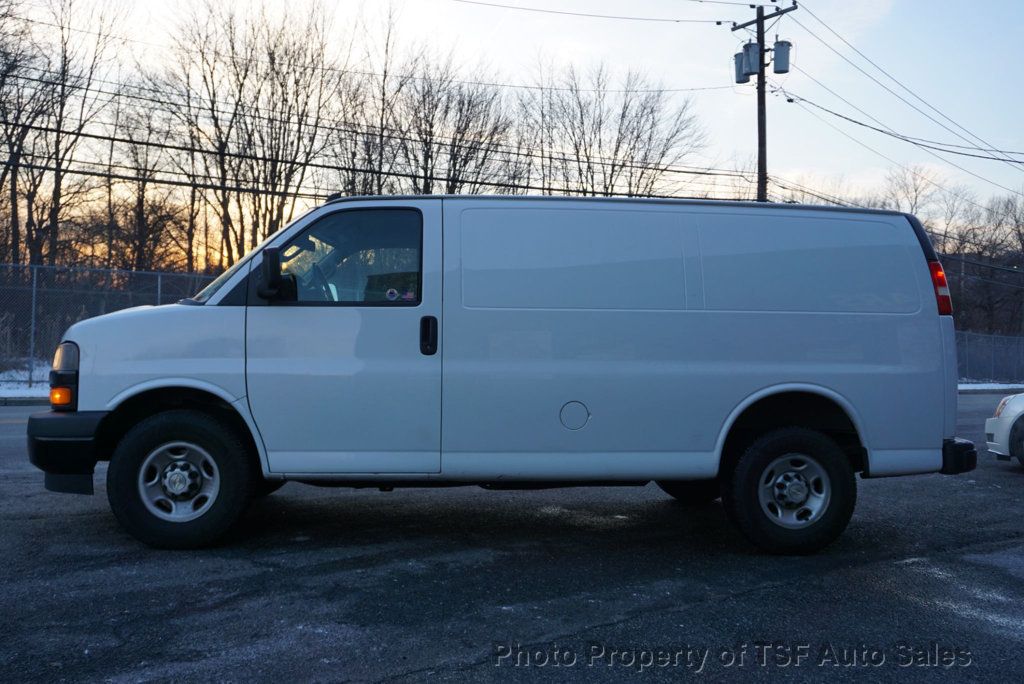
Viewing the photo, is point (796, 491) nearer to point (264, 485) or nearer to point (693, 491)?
point (693, 491)

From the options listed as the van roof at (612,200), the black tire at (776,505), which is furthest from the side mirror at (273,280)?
the black tire at (776,505)

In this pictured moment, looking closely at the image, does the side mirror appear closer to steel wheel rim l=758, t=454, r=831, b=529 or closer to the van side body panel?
the van side body panel

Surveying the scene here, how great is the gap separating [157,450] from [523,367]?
2240 millimetres

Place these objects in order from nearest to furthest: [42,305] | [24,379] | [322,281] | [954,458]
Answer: [322,281] < [954,458] < [42,305] < [24,379]

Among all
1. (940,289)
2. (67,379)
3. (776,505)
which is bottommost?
(776,505)

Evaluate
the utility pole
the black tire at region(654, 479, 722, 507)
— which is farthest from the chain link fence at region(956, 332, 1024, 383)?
the black tire at region(654, 479, 722, 507)

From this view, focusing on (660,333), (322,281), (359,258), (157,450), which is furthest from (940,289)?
(157,450)

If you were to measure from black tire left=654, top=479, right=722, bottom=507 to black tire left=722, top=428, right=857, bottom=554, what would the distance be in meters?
1.02

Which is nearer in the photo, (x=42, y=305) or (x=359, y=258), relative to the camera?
(x=359, y=258)

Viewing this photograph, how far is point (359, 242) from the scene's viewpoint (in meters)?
5.48

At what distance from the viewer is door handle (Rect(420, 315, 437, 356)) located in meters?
5.27

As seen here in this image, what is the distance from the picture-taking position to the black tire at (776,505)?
544 cm

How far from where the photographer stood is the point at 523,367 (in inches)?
209

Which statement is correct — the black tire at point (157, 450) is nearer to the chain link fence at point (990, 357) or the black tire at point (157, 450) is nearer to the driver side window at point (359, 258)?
the driver side window at point (359, 258)
